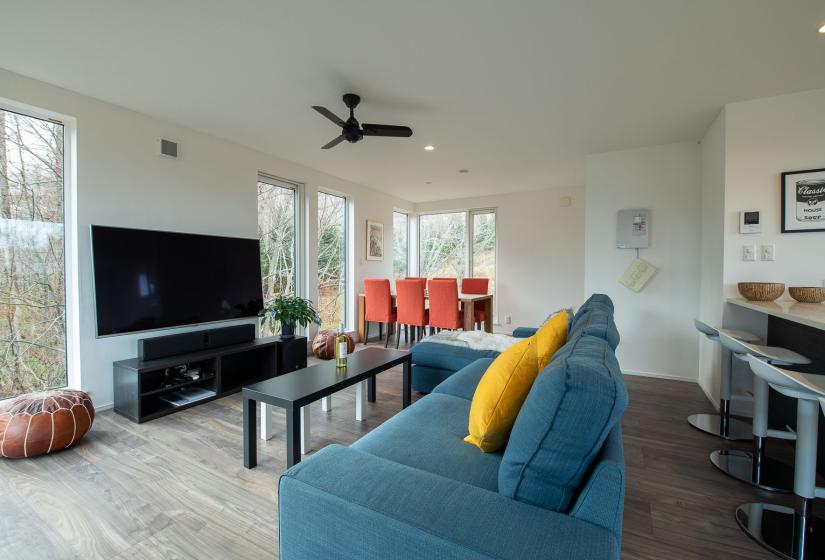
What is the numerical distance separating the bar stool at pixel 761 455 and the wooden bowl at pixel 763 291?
0.57 meters

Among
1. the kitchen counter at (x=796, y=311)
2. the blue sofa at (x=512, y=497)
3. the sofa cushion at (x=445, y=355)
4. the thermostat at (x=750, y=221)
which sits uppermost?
the thermostat at (x=750, y=221)

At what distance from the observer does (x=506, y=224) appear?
20.6 ft

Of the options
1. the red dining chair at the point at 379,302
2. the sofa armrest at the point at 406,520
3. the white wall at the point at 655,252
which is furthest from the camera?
the red dining chair at the point at 379,302

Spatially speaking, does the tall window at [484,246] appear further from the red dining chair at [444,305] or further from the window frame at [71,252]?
the window frame at [71,252]

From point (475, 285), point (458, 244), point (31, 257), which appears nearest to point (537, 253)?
point (475, 285)

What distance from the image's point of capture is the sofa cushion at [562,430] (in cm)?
82

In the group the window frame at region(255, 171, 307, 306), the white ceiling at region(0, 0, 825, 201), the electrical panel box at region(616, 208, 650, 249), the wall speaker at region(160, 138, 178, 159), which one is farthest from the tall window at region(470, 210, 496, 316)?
the wall speaker at region(160, 138, 178, 159)

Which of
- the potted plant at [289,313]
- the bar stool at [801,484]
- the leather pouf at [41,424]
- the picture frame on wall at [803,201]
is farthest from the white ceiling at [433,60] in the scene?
the leather pouf at [41,424]

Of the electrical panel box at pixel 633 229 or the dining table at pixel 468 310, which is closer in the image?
the electrical panel box at pixel 633 229

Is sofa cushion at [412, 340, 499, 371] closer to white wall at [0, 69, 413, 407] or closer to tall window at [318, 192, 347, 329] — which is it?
white wall at [0, 69, 413, 407]

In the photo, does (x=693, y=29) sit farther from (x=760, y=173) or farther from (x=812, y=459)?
(x=812, y=459)

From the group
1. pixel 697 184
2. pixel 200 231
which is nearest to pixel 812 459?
pixel 697 184

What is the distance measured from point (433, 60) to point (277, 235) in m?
2.87

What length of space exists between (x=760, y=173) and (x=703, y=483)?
2290 mm
